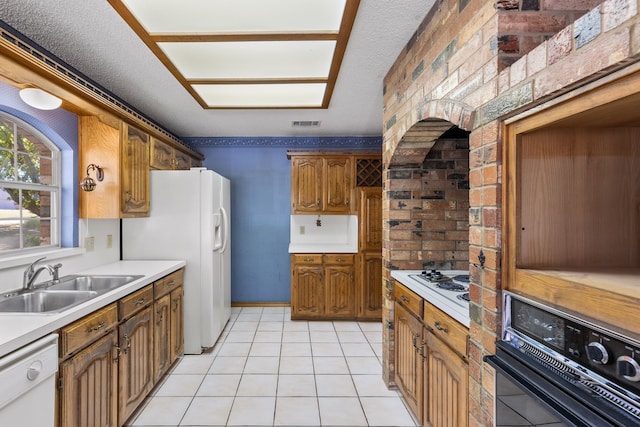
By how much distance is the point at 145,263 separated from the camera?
3.02 metres

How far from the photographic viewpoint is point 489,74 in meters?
1.26

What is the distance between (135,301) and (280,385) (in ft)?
4.15

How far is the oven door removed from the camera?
31.2 inches

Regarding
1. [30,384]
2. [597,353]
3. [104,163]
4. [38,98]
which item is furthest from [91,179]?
[597,353]

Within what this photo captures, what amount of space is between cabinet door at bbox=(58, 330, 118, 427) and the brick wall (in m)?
1.79

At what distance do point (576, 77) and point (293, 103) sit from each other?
105 inches

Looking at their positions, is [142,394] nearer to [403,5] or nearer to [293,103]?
[293,103]

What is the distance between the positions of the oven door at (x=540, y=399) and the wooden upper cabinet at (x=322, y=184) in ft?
10.2

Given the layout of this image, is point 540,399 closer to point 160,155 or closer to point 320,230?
point 160,155

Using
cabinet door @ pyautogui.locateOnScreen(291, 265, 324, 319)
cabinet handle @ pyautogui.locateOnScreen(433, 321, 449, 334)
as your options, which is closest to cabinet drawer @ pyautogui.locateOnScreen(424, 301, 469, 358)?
cabinet handle @ pyautogui.locateOnScreen(433, 321, 449, 334)

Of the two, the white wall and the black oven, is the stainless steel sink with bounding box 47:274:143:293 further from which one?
the black oven

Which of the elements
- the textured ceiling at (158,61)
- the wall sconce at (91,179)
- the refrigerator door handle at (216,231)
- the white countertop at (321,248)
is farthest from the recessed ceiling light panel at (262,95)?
the white countertop at (321,248)

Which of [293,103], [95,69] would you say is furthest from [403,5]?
[95,69]

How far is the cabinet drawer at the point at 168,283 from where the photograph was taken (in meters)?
2.57
